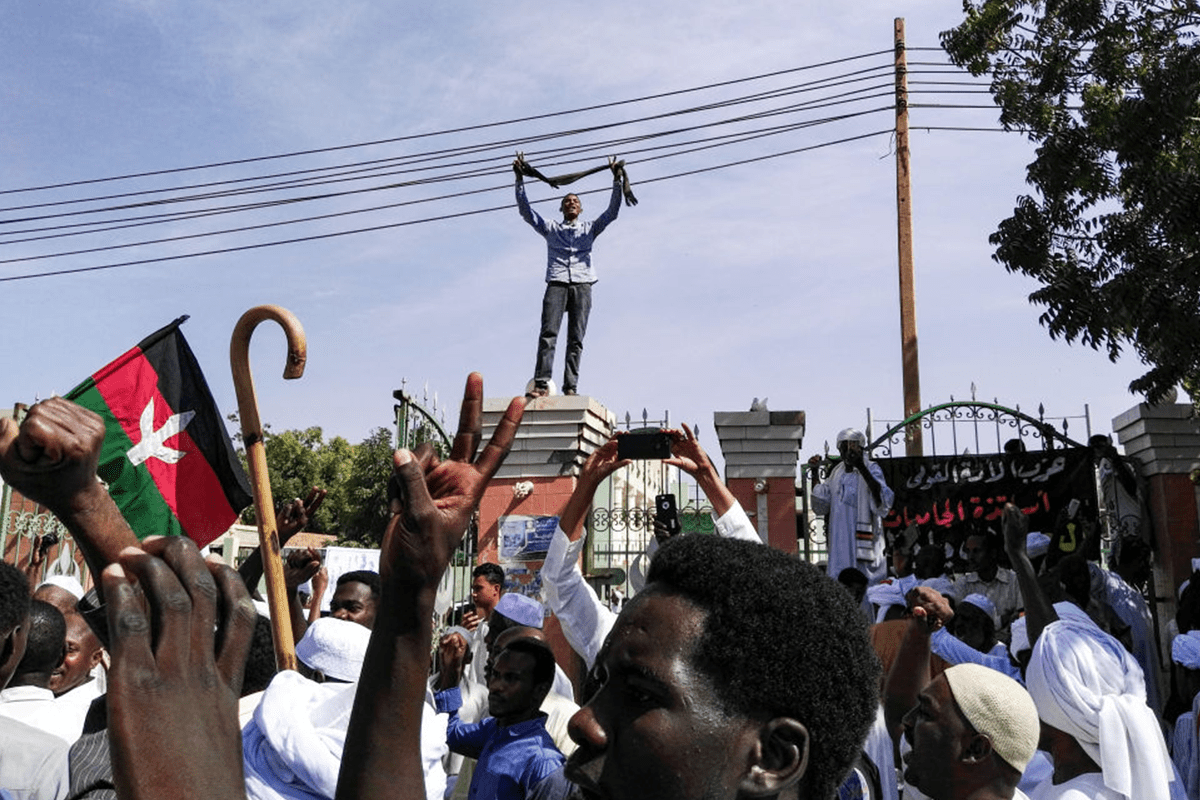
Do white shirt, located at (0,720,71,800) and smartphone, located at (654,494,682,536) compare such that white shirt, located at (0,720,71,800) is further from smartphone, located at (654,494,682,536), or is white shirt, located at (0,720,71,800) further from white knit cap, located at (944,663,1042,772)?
smartphone, located at (654,494,682,536)

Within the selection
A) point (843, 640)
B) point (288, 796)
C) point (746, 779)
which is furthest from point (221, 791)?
point (288, 796)

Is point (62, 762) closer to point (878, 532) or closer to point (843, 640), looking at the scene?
point (843, 640)

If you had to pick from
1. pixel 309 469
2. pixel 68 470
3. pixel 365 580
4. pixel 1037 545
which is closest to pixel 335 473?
pixel 309 469

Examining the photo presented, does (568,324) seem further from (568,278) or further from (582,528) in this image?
(582,528)

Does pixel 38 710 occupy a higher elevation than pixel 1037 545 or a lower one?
lower

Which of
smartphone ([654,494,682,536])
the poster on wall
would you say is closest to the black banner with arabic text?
the poster on wall

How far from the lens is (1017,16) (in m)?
10.6

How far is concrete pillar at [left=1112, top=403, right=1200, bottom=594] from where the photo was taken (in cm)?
1010

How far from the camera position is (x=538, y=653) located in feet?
13.2

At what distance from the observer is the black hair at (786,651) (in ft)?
5.19

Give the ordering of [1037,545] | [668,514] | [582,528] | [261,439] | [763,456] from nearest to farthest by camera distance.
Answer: [261,439], [582,528], [668,514], [1037,545], [763,456]

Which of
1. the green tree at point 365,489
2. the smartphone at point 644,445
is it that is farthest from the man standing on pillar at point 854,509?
the green tree at point 365,489

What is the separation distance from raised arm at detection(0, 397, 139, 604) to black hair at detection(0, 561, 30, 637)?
4.16 feet

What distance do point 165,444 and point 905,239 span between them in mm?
10205
